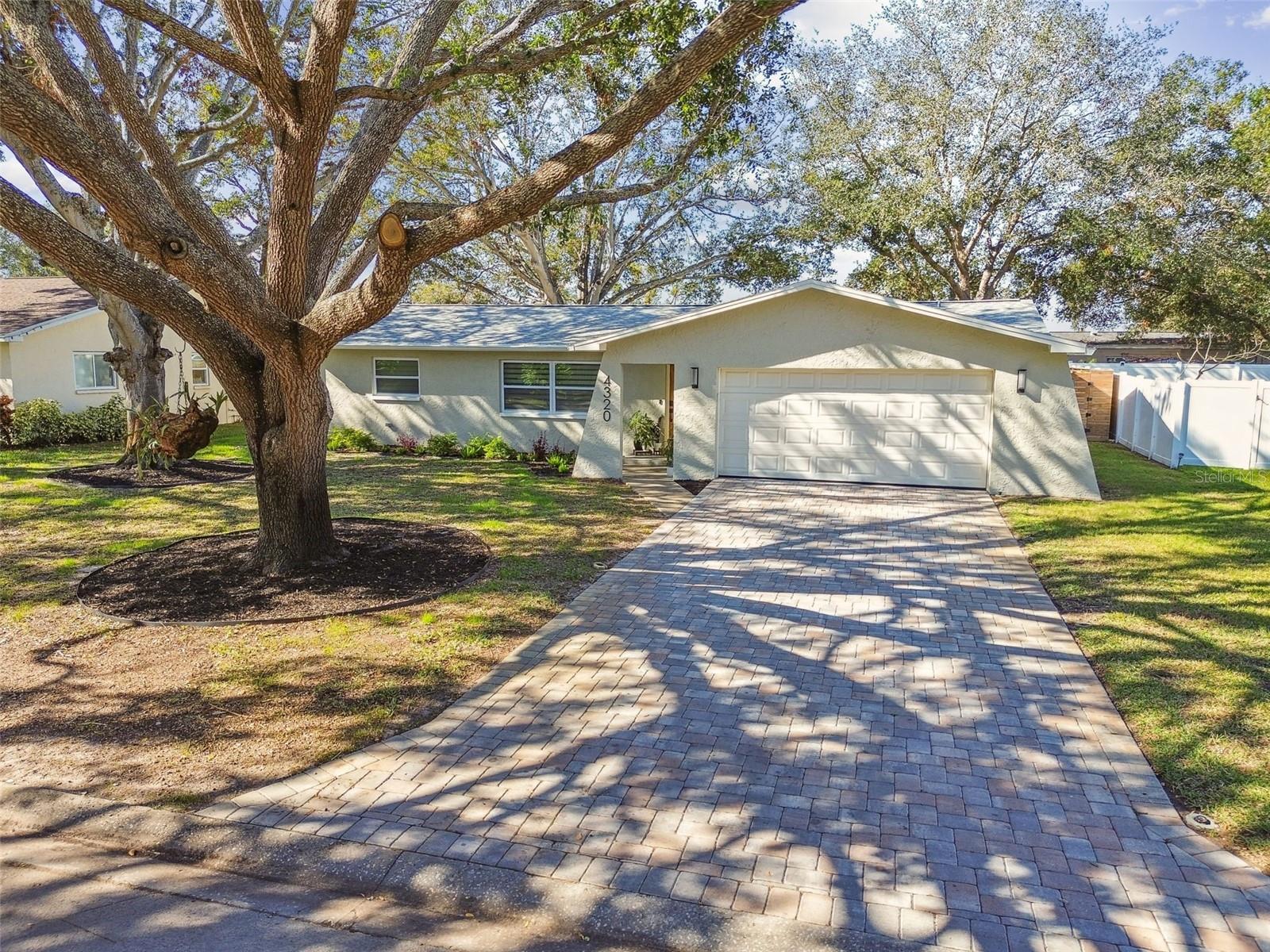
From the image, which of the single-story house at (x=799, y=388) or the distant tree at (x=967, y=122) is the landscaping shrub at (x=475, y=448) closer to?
the single-story house at (x=799, y=388)

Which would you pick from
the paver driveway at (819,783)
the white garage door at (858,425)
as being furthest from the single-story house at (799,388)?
the paver driveway at (819,783)

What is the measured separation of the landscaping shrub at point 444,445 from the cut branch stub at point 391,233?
488 inches

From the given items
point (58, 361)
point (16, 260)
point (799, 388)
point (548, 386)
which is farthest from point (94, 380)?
point (16, 260)

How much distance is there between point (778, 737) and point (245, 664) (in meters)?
4.02

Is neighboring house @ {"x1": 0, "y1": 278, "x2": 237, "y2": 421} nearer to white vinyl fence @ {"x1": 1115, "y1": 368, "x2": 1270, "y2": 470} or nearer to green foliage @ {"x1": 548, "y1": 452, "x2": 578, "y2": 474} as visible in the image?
green foliage @ {"x1": 548, "y1": 452, "x2": 578, "y2": 474}

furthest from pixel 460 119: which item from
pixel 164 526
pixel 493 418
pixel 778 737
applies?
pixel 778 737

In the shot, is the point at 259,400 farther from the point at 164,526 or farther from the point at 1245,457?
the point at 1245,457

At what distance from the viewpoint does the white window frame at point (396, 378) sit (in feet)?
63.0

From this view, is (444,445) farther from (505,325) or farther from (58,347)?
(58,347)

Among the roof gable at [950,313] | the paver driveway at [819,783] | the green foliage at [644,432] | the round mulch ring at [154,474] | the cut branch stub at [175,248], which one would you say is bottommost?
the paver driveway at [819,783]

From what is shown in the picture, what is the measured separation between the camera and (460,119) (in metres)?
23.2

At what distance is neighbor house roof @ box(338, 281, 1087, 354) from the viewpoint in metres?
13.6

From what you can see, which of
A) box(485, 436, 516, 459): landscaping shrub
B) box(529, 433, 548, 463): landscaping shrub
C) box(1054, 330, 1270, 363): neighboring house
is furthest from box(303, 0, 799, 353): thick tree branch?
box(1054, 330, 1270, 363): neighboring house

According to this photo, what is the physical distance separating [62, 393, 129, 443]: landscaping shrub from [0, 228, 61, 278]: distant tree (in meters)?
25.9
